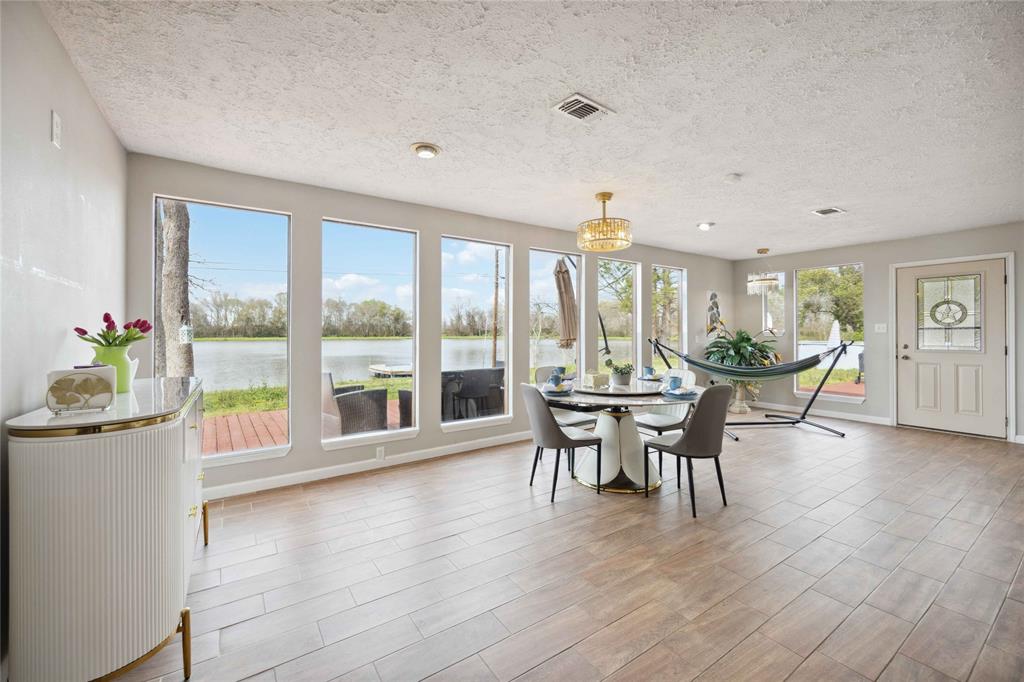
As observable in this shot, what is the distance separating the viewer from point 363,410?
401 cm

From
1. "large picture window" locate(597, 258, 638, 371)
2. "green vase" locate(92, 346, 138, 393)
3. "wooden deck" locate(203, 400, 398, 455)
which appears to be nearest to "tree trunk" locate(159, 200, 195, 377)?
"wooden deck" locate(203, 400, 398, 455)

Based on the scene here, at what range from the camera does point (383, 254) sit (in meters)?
4.09

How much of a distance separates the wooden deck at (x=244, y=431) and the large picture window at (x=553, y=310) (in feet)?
8.45

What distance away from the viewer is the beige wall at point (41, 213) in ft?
4.79

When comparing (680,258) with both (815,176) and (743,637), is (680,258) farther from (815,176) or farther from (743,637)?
(743,637)

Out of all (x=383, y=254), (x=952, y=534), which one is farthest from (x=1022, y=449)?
(x=383, y=254)

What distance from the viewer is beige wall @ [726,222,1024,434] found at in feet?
15.9

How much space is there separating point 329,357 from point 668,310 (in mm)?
4808

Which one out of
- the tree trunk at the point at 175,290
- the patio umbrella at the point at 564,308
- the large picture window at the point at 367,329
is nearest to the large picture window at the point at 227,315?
the tree trunk at the point at 175,290

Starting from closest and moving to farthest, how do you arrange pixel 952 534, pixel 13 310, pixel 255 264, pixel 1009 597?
pixel 13 310
pixel 1009 597
pixel 952 534
pixel 255 264

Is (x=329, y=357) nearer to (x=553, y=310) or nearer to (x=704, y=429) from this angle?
(x=553, y=310)

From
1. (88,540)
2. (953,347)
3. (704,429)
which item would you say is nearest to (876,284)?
(953,347)

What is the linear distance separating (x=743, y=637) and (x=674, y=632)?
0.26 metres

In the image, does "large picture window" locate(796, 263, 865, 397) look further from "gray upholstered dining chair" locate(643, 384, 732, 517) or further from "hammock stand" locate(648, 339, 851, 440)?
"gray upholstered dining chair" locate(643, 384, 732, 517)
